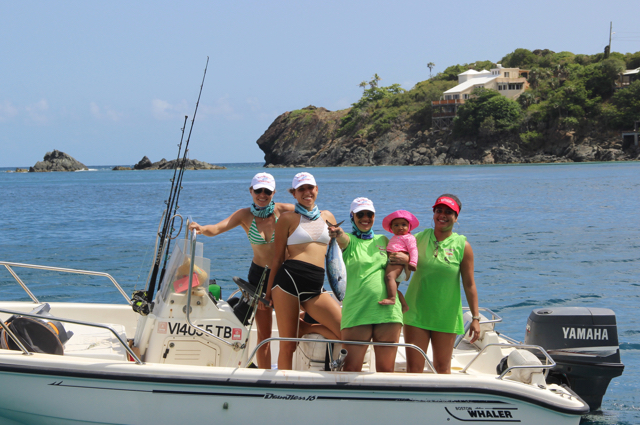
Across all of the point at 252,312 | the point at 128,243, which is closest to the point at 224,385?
the point at 252,312

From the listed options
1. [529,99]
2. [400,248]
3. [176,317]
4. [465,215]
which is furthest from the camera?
[529,99]

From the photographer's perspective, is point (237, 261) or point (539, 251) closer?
point (237, 261)

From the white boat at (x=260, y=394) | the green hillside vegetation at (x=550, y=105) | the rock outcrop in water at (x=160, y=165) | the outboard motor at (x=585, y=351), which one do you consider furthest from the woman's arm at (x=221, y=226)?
the rock outcrop in water at (x=160, y=165)

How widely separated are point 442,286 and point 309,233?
1.01 meters

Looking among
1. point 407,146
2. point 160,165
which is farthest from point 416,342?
point 160,165

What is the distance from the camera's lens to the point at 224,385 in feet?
12.9

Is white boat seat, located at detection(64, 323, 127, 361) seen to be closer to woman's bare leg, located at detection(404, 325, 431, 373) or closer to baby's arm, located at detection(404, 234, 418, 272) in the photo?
woman's bare leg, located at detection(404, 325, 431, 373)

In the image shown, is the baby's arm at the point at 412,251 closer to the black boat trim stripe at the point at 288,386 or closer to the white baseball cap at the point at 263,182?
the black boat trim stripe at the point at 288,386

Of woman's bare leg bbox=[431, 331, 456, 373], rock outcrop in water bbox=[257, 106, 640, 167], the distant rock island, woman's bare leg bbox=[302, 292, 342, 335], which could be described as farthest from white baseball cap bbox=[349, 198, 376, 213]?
the distant rock island

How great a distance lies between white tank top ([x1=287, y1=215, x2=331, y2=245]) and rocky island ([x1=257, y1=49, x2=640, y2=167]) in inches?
3070

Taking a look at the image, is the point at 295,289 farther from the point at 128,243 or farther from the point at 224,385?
the point at 128,243

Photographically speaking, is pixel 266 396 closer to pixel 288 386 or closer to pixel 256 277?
pixel 288 386

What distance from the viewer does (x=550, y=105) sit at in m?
80.5

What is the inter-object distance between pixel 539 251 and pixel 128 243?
11.5 m
